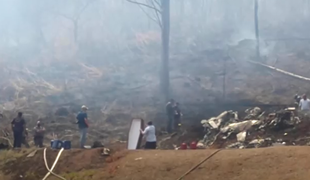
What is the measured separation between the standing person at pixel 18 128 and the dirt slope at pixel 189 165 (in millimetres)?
3120

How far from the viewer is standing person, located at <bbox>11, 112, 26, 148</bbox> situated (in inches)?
679

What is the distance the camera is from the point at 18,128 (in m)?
17.3

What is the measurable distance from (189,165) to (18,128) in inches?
288

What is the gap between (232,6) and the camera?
55781 mm

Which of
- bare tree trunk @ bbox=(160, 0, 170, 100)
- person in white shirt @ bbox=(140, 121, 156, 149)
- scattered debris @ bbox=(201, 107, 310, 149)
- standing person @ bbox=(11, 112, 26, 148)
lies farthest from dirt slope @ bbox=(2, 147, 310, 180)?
bare tree trunk @ bbox=(160, 0, 170, 100)

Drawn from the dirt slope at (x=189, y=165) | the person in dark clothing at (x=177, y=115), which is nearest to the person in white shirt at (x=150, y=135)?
the dirt slope at (x=189, y=165)

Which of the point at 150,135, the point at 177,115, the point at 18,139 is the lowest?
the point at 18,139

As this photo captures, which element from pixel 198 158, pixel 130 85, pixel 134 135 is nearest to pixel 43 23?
pixel 130 85

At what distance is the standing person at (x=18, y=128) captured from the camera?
1725 cm

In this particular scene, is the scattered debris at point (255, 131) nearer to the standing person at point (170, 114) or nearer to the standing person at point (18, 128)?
the standing person at point (170, 114)

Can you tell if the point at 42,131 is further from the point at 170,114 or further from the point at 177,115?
the point at 177,115

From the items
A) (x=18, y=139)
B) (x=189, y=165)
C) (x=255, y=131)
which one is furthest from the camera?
(x=255, y=131)

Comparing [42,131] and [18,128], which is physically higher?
[18,128]

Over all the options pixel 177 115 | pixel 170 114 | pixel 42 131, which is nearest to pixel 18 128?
pixel 42 131
